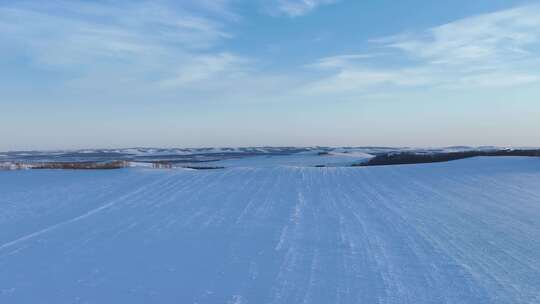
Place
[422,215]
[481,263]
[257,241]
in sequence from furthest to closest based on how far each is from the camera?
[422,215]
[257,241]
[481,263]

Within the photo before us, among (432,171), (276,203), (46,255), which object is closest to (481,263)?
(46,255)

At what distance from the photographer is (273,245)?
7.44 m

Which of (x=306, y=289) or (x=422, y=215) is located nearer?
(x=306, y=289)

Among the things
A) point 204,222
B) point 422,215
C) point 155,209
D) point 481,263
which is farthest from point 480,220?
point 155,209

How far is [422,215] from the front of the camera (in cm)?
1009

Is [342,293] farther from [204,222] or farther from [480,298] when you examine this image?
[204,222]

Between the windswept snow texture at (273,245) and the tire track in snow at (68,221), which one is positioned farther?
the tire track in snow at (68,221)

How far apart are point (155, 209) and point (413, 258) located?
6659 millimetres

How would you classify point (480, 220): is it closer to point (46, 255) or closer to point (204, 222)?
point (204, 222)

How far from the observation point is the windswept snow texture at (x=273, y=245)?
207 inches

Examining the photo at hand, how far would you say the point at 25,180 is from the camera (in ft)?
63.0

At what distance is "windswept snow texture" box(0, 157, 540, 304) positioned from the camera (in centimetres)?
525

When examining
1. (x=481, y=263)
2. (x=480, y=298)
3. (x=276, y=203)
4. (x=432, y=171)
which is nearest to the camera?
(x=480, y=298)

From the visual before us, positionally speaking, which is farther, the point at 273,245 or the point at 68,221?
the point at 68,221
